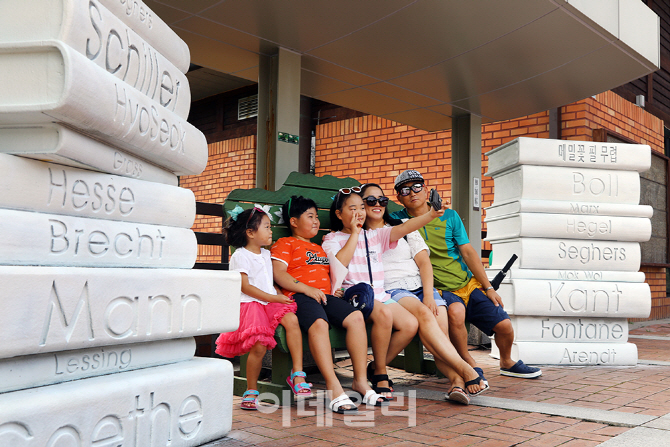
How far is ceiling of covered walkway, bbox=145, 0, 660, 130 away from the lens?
4055 mm

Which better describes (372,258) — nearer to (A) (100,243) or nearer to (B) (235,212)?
(B) (235,212)

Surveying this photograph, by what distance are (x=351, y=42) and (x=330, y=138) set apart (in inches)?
190

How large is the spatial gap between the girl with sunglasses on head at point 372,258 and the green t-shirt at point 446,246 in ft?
1.26

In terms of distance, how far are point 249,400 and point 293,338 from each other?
1.29ft

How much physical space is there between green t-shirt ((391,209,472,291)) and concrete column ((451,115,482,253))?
256cm

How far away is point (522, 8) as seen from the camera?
410cm

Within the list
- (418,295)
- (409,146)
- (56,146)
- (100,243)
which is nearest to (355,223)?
(418,295)

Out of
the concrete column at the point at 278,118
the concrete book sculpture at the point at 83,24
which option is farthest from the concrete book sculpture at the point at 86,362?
the concrete column at the point at 278,118

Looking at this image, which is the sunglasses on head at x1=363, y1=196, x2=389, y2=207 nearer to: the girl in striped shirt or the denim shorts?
the girl in striped shirt

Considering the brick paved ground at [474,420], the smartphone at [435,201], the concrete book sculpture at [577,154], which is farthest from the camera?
the concrete book sculpture at [577,154]

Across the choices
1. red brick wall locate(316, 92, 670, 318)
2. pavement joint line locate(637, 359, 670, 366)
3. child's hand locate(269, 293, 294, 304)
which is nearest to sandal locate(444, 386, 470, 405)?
child's hand locate(269, 293, 294, 304)

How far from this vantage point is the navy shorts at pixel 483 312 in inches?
151

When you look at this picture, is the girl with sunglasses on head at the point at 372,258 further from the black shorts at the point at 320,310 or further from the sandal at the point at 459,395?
the sandal at the point at 459,395

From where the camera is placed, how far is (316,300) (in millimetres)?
3217
